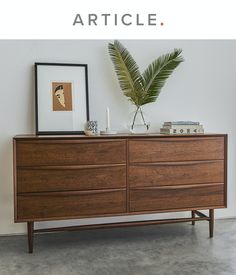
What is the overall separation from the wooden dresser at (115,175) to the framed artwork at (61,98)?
42cm

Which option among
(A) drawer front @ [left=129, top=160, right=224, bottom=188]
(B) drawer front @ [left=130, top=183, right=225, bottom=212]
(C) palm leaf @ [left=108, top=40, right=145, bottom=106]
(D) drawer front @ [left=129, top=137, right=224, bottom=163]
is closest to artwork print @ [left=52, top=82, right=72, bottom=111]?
(C) palm leaf @ [left=108, top=40, right=145, bottom=106]

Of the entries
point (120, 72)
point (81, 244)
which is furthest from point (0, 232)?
point (120, 72)

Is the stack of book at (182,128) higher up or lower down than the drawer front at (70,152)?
higher up

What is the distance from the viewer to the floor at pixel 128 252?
7.91 ft

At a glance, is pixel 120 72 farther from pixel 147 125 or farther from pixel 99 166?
pixel 99 166

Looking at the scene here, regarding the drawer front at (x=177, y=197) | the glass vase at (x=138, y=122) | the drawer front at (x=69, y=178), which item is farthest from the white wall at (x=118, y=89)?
the drawer front at (x=177, y=197)

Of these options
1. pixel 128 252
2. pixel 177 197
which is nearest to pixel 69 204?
pixel 128 252

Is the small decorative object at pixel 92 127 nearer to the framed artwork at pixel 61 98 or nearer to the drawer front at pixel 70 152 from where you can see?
the framed artwork at pixel 61 98

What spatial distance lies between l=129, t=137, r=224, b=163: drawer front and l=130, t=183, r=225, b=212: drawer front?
0.80 ft

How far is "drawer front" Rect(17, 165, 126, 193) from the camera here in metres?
2.63

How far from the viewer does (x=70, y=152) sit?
2691mm

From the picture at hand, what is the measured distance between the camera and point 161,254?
2682 mm

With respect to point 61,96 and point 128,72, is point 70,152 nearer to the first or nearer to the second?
point 61,96

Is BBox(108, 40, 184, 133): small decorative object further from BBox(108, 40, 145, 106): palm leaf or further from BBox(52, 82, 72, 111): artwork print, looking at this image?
BBox(52, 82, 72, 111): artwork print
